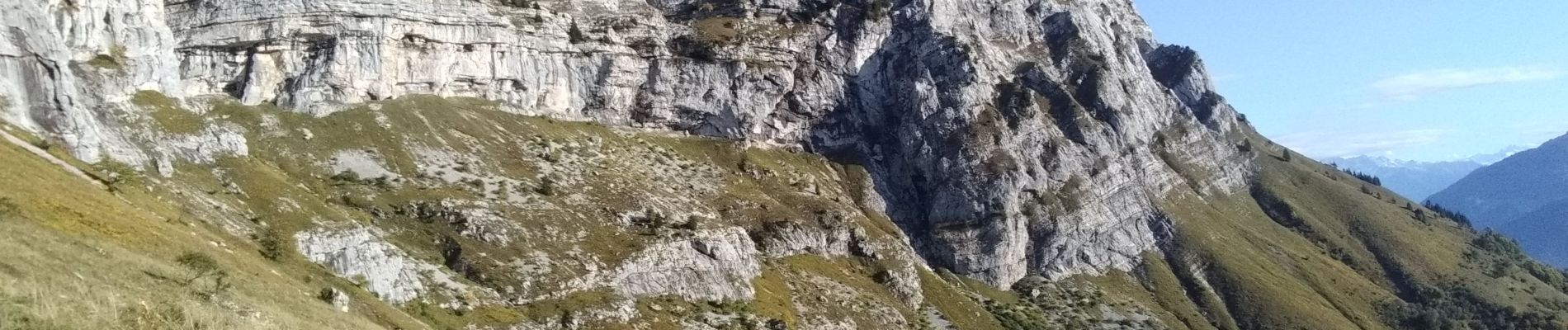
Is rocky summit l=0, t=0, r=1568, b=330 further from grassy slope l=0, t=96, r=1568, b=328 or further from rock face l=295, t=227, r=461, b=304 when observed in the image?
grassy slope l=0, t=96, r=1568, b=328

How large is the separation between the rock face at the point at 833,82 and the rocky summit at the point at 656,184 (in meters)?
0.48

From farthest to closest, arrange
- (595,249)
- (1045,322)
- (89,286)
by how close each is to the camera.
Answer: (1045,322), (595,249), (89,286)

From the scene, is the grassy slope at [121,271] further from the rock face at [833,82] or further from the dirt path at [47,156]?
the rock face at [833,82]

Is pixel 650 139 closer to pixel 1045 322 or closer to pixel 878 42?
pixel 878 42

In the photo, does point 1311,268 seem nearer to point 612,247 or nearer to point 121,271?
point 612,247

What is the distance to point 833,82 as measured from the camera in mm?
152375

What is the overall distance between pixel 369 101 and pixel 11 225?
72.5 metres

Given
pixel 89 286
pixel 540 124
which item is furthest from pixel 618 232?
pixel 89 286

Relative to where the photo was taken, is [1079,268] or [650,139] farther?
[1079,268]

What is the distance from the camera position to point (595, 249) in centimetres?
8294

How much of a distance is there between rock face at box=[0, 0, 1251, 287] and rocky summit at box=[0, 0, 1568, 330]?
1.58 ft

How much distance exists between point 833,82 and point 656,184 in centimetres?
5312

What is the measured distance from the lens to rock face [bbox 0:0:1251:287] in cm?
9562

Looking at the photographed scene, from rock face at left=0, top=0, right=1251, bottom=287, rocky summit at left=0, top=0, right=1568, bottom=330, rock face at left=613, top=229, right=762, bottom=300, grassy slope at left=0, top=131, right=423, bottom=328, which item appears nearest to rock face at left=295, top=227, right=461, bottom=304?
rocky summit at left=0, top=0, right=1568, bottom=330
